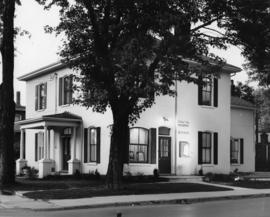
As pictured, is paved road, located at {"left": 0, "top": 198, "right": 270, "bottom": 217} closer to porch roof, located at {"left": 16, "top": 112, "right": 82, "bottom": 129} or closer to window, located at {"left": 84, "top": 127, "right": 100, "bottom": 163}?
window, located at {"left": 84, "top": 127, "right": 100, "bottom": 163}

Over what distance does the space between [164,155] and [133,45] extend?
1266cm

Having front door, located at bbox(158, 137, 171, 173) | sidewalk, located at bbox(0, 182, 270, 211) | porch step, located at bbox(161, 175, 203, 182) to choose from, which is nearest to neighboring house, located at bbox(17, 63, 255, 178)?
front door, located at bbox(158, 137, 171, 173)

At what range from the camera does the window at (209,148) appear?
31.6 metres

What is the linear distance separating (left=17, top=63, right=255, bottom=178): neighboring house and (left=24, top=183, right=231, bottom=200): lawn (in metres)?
4.98

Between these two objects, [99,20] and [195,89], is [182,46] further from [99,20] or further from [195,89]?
[195,89]

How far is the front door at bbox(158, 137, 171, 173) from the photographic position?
97.8 feet

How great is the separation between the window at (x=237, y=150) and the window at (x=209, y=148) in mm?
3771

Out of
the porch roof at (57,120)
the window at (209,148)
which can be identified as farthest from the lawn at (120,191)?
the porch roof at (57,120)

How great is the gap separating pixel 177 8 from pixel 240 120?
712 inches

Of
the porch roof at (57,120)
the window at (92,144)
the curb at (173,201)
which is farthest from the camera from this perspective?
the porch roof at (57,120)

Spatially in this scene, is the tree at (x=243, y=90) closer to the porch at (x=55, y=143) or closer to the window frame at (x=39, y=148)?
the window frame at (x=39, y=148)

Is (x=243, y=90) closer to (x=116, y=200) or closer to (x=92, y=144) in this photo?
(x=92, y=144)

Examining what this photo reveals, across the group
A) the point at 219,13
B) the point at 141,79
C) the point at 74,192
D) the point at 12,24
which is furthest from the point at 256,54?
the point at 12,24

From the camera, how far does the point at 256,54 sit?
21547mm
